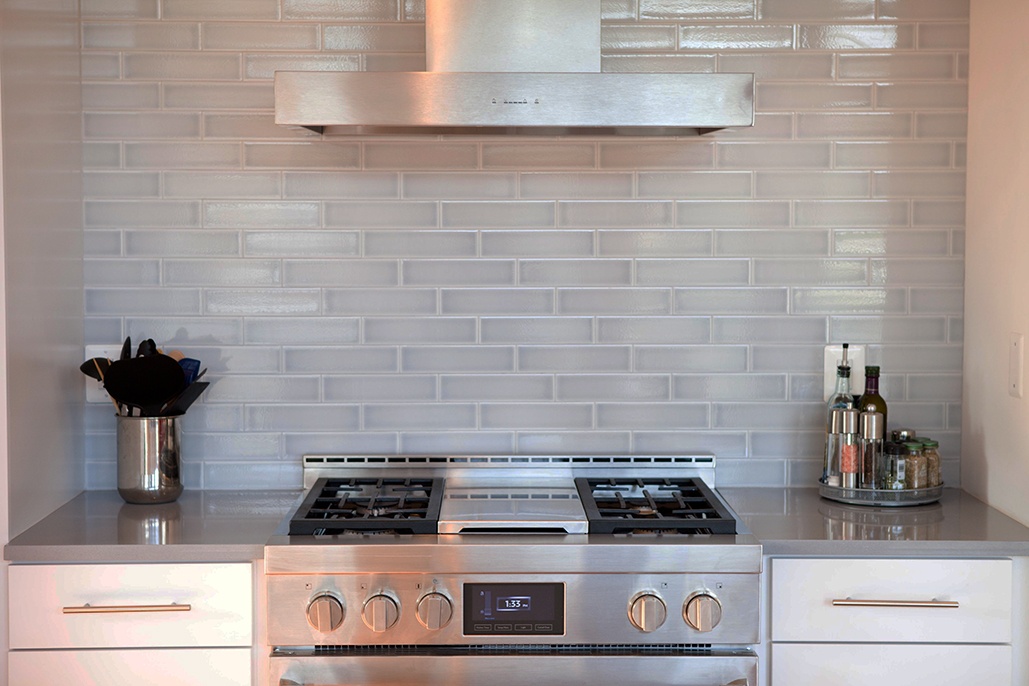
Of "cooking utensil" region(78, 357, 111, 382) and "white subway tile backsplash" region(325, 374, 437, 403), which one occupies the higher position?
"cooking utensil" region(78, 357, 111, 382)

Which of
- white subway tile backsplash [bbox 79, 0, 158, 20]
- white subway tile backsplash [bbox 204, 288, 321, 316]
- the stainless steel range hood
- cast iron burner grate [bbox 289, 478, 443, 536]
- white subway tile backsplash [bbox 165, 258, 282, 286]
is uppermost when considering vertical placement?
white subway tile backsplash [bbox 79, 0, 158, 20]

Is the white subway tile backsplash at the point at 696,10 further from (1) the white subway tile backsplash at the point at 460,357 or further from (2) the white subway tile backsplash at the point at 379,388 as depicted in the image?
(2) the white subway tile backsplash at the point at 379,388

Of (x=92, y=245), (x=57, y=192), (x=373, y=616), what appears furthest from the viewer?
(x=92, y=245)

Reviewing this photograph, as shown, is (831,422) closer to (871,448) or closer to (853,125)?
(871,448)

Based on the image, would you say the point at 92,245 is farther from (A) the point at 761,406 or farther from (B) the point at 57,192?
(A) the point at 761,406

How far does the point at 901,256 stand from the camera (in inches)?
113

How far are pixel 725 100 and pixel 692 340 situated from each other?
2.55ft

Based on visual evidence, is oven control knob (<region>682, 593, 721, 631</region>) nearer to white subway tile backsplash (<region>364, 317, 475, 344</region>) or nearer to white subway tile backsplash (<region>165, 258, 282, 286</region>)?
white subway tile backsplash (<region>364, 317, 475, 344</region>)

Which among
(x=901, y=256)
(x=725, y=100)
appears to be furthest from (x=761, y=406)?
(x=725, y=100)

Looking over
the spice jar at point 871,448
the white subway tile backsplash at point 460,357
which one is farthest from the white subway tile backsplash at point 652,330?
the spice jar at point 871,448

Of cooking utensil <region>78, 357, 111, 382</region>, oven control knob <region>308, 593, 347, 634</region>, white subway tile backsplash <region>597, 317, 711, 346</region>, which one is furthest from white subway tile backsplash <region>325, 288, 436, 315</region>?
oven control knob <region>308, 593, 347, 634</region>

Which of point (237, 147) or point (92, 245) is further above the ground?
point (237, 147)

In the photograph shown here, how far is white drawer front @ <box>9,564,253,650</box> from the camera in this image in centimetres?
229

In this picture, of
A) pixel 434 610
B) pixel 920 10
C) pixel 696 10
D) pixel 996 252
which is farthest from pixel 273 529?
pixel 920 10
